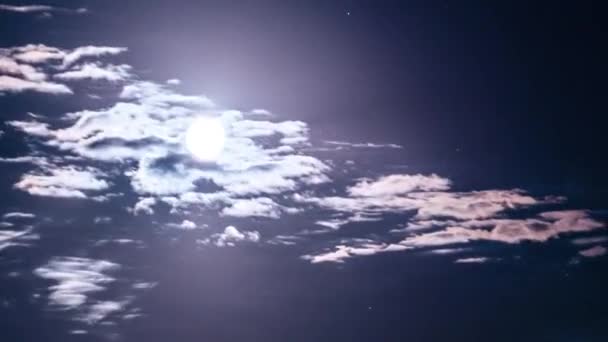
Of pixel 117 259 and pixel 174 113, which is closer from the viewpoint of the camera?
pixel 174 113

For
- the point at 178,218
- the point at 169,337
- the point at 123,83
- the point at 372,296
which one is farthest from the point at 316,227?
the point at 169,337

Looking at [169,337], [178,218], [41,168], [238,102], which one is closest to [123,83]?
[238,102]

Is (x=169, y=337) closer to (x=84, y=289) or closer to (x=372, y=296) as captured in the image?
(x=84, y=289)

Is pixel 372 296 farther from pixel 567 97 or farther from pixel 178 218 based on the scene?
pixel 567 97

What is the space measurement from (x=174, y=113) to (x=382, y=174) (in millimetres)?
4520

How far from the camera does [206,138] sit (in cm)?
1103

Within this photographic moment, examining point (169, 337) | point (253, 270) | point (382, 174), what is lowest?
point (169, 337)

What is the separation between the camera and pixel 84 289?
15305mm

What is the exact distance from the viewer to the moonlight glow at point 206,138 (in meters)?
10.8

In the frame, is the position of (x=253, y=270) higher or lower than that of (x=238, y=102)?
lower

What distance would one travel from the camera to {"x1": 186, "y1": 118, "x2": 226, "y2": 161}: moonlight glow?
35.3 feet

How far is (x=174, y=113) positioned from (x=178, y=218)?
329cm

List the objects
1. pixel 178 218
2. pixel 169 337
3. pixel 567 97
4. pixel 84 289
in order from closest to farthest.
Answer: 1. pixel 567 97
2. pixel 178 218
3. pixel 84 289
4. pixel 169 337

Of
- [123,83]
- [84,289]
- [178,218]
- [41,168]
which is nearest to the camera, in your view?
[123,83]
